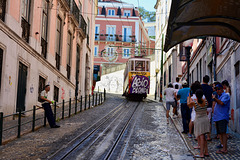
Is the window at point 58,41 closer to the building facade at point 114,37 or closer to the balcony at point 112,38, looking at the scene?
the building facade at point 114,37

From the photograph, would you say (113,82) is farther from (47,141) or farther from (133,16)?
(47,141)

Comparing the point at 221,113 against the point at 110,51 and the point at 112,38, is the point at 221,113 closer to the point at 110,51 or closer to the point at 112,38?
the point at 110,51

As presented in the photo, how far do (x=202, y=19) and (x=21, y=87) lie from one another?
31.7 feet

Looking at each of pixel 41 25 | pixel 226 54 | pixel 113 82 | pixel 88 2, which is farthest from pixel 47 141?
pixel 113 82

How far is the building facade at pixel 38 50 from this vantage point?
43.4 feet

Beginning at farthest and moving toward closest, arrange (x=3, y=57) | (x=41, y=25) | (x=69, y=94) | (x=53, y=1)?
1. (x=69, y=94)
2. (x=53, y=1)
3. (x=41, y=25)
4. (x=3, y=57)

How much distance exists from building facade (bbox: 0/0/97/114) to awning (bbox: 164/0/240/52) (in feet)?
22.9

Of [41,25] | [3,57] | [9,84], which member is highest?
[41,25]

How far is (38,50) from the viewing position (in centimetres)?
1747

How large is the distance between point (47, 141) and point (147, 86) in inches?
818

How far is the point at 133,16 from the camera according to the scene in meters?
57.2

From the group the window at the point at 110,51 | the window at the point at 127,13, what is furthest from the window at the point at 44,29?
the window at the point at 127,13

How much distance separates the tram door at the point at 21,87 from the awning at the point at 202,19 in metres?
7.91

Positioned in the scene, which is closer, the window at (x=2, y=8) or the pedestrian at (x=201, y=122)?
the pedestrian at (x=201, y=122)
